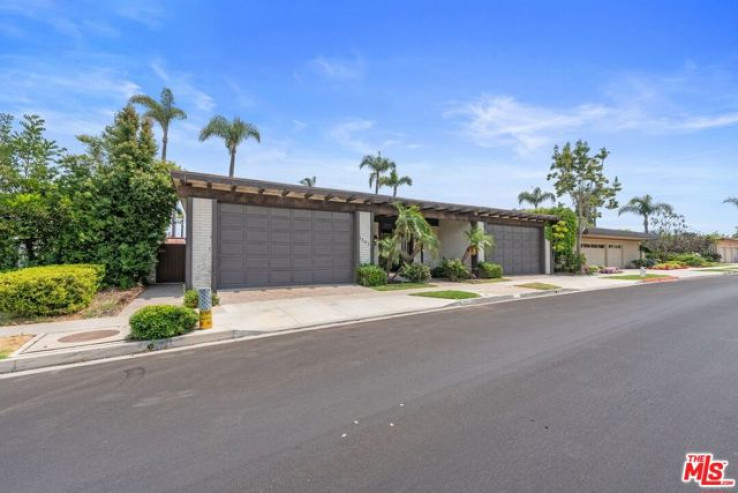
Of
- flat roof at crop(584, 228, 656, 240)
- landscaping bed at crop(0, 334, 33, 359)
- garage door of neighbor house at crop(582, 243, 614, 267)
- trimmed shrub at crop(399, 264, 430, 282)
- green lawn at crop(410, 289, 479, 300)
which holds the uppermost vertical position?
flat roof at crop(584, 228, 656, 240)

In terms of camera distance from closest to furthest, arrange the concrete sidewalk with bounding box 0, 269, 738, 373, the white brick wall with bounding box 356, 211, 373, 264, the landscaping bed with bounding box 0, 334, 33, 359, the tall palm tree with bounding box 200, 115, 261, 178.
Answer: the landscaping bed with bounding box 0, 334, 33, 359 → the concrete sidewalk with bounding box 0, 269, 738, 373 → the white brick wall with bounding box 356, 211, 373, 264 → the tall palm tree with bounding box 200, 115, 261, 178

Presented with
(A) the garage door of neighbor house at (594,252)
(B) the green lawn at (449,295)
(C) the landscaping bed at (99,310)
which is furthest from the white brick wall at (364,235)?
(A) the garage door of neighbor house at (594,252)

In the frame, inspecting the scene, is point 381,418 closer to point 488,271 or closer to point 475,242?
point 475,242

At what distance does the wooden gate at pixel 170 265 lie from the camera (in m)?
18.2

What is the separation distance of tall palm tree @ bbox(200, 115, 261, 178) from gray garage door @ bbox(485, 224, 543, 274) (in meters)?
20.1

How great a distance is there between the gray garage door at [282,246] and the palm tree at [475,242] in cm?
685

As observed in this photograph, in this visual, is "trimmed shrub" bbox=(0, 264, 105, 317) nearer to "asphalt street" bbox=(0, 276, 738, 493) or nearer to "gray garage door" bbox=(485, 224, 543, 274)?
"asphalt street" bbox=(0, 276, 738, 493)

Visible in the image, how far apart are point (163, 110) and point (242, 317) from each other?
78.9ft

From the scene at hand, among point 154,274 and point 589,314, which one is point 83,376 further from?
point 154,274

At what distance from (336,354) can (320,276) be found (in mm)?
9538

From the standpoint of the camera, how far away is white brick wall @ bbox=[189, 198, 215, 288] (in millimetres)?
12688

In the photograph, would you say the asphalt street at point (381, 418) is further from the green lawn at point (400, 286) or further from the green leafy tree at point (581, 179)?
the green leafy tree at point (581, 179)

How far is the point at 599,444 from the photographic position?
3113mm

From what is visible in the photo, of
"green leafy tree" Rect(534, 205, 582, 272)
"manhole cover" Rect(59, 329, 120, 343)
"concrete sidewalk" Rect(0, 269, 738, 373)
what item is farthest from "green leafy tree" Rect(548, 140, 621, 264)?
"manhole cover" Rect(59, 329, 120, 343)
